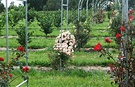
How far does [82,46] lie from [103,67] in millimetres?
4066

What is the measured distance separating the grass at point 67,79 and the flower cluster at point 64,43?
770 mm

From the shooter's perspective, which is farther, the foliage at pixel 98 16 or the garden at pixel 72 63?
the foliage at pixel 98 16

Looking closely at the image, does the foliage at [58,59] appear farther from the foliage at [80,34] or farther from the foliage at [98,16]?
the foliage at [98,16]

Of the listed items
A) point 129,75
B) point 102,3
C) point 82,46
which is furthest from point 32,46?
point 102,3

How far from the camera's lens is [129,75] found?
6.25 metres

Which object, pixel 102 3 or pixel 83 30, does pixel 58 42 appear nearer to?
pixel 83 30

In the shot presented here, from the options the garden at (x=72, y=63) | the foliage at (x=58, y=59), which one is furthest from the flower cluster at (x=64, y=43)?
the foliage at (x=58, y=59)

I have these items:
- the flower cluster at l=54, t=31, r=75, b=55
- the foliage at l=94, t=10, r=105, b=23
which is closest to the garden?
the flower cluster at l=54, t=31, r=75, b=55

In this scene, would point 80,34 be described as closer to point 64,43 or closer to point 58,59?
point 64,43

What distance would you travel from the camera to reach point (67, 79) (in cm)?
881

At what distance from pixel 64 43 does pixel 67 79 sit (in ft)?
6.41

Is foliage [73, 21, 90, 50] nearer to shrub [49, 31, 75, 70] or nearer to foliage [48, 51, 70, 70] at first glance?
shrub [49, 31, 75, 70]

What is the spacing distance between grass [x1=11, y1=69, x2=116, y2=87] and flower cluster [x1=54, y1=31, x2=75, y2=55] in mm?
770

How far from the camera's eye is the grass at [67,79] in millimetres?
8344
